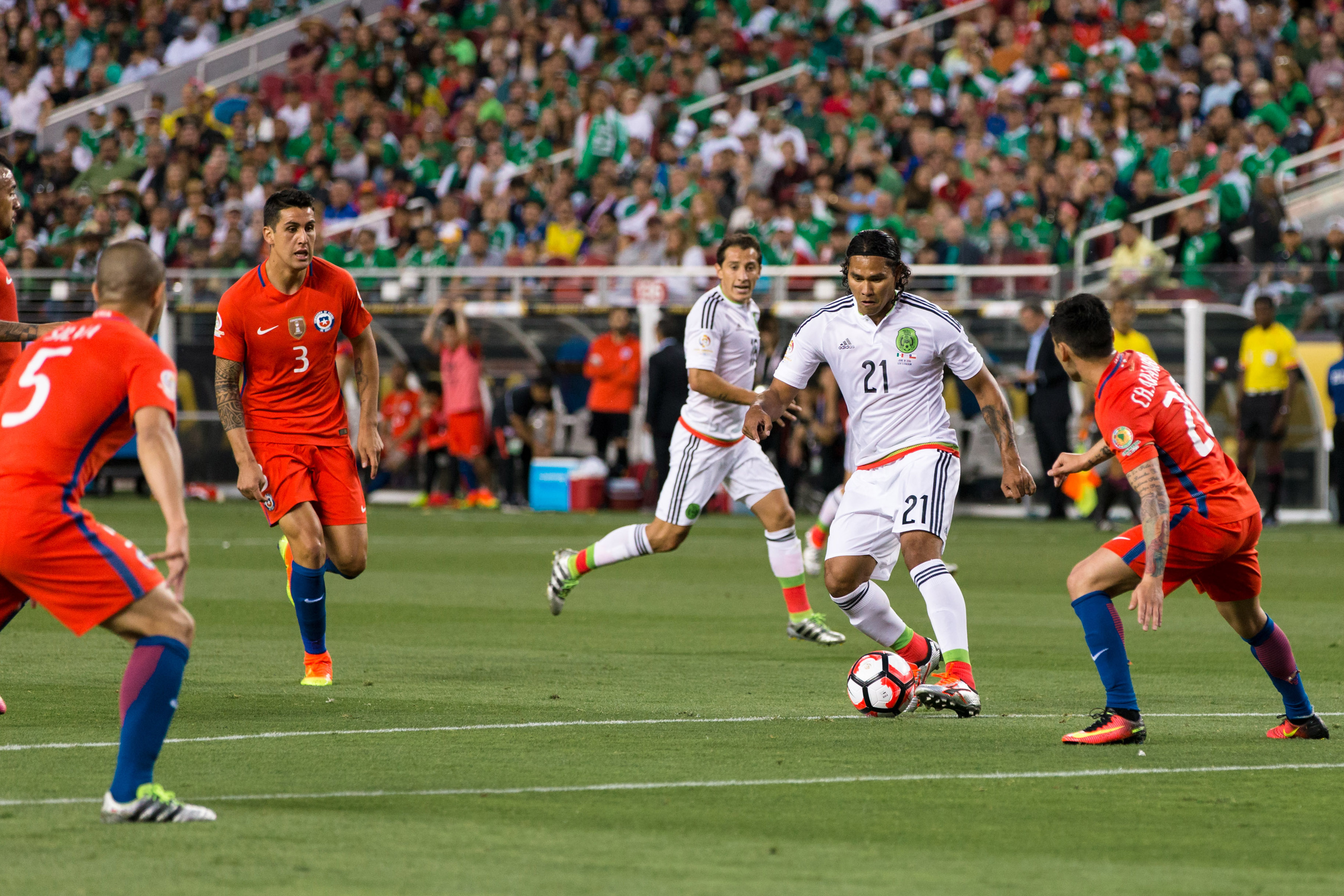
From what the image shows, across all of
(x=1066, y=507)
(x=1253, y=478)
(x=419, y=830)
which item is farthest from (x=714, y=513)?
(x=419, y=830)

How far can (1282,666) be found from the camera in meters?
7.14

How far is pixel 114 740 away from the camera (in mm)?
6977

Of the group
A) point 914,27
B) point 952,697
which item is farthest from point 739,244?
point 914,27

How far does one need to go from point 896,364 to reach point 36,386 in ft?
13.9

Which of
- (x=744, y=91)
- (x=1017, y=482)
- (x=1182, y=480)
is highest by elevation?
(x=744, y=91)

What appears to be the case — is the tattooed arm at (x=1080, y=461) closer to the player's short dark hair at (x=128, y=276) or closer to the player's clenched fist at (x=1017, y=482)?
the player's clenched fist at (x=1017, y=482)

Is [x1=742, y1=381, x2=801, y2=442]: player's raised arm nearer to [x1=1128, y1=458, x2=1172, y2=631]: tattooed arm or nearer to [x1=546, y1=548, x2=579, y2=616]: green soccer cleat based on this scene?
[x1=1128, y1=458, x2=1172, y2=631]: tattooed arm

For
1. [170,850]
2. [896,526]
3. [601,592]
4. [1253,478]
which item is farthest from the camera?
[1253,478]

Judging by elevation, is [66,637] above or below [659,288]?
below

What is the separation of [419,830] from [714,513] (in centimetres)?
1789

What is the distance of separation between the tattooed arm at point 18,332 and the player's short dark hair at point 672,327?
13.8 meters

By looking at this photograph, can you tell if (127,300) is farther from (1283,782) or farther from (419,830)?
(1283,782)

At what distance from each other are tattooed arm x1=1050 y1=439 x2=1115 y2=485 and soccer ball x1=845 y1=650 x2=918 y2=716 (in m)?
1.43

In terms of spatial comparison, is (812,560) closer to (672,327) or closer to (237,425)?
(237,425)
